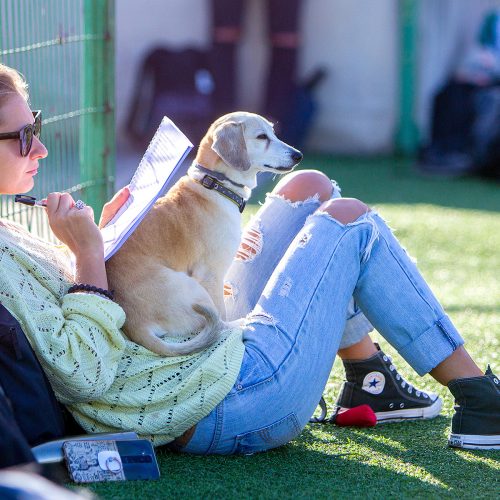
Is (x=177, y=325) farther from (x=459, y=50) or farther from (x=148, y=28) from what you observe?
(x=459, y=50)

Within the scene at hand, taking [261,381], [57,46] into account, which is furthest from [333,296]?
[57,46]

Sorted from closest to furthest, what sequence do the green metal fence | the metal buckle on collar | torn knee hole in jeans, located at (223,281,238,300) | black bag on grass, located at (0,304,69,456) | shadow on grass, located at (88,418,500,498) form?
black bag on grass, located at (0,304,69,456)
shadow on grass, located at (88,418,500,498)
torn knee hole in jeans, located at (223,281,238,300)
the metal buckle on collar
the green metal fence

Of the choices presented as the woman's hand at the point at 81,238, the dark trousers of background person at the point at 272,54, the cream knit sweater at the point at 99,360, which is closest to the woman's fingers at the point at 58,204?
the woman's hand at the point at 81,238

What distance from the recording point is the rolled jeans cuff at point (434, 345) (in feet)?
8.48

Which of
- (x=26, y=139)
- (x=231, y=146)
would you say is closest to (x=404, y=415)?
(x=231, y=146)

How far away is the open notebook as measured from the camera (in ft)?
7.95

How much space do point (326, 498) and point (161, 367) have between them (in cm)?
48

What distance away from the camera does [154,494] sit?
86.5 inches

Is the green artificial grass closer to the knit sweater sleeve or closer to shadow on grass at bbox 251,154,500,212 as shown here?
the knit sweater sleeve

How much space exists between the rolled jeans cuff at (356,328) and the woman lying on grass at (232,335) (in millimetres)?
249

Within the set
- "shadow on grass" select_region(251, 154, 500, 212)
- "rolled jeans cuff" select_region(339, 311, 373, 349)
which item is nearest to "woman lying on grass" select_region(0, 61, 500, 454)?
"rolled jeans cuff" select_region(339, 311, 373, 349)

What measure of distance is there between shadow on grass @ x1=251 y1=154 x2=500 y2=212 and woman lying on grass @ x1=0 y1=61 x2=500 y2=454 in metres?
4.23

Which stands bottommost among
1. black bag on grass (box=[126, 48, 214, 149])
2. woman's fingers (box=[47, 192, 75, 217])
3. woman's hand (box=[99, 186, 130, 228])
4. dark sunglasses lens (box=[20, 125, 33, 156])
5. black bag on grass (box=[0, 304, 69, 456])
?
black bag on grass (box=[126, 48, 214, 149])

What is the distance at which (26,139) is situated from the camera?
2.30 metres
